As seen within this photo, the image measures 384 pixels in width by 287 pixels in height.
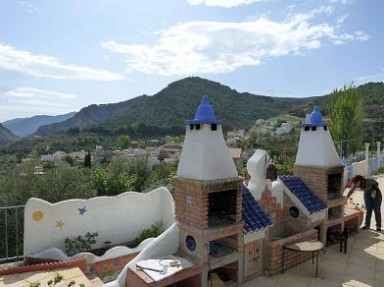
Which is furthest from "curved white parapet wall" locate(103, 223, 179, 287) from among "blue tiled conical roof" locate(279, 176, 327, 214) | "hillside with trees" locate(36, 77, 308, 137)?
"hillside with trees" locate(36, 77, 308, 137)

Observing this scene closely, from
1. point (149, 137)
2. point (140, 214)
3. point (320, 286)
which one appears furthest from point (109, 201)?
point (149, 137)

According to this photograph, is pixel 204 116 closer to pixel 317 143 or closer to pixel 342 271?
pixel 317 143

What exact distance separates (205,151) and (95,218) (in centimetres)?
441

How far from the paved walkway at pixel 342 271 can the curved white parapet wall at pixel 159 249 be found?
1.54m

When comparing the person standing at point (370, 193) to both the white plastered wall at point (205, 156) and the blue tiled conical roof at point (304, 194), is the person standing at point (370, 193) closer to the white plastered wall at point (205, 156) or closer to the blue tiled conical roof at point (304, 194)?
the blue tiled conical roof at point (304, 194)

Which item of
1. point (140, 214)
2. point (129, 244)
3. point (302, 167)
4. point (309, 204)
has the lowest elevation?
point (129, 244)

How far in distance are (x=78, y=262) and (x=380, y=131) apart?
55264 millimetres

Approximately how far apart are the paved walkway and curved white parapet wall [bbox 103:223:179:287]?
1.54 m

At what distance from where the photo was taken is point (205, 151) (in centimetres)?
566

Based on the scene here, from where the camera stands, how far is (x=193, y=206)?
19.0 ft

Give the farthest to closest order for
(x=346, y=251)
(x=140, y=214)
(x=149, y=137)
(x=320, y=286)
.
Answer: (x=149, y=137)
(x=140, y=214)
(x=346, y=251)
(x=320, y=286)

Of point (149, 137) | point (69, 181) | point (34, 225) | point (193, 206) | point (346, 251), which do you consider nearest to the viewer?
point (193, 206)

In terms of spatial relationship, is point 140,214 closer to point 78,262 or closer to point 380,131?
point 78,262

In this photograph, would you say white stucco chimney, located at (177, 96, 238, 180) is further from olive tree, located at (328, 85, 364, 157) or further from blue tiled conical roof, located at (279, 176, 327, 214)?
olive tree, located at (328, 85, 364, 157)
